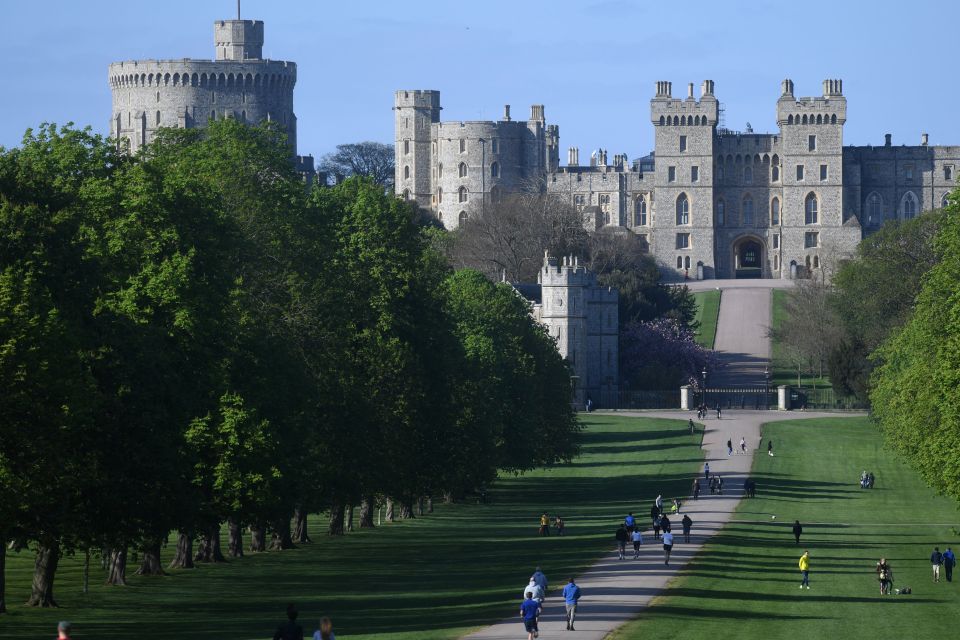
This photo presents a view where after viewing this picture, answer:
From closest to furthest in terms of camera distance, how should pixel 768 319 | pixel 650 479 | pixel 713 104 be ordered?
pixel 650 479 → pixel 768 319 → pixel 713 104

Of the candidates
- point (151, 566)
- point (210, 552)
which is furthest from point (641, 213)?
point (151, 566)

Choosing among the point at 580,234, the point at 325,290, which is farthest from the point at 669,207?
the point at 325,290

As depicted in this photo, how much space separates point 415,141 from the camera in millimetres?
177375

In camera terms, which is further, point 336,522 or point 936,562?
point 336,522

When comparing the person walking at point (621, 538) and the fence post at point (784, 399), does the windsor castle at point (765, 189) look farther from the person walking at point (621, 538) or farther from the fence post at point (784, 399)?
the person walking at point (621, 538)

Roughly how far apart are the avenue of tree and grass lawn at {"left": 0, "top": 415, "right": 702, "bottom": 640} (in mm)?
1103

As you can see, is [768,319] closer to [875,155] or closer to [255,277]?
[875,155]

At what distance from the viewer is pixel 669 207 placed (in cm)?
15938

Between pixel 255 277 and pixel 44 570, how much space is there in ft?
43.7

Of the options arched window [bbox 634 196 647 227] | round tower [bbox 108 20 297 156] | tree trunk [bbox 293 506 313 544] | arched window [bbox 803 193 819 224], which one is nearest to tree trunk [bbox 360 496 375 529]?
tree trunk [bbox 293 506 313 544]

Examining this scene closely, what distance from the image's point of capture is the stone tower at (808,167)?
158500 millimetres

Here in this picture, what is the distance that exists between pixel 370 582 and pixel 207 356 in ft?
20.5

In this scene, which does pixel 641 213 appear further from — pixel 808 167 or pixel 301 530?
pixel 301 530

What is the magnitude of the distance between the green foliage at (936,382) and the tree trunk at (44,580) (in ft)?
63.0
